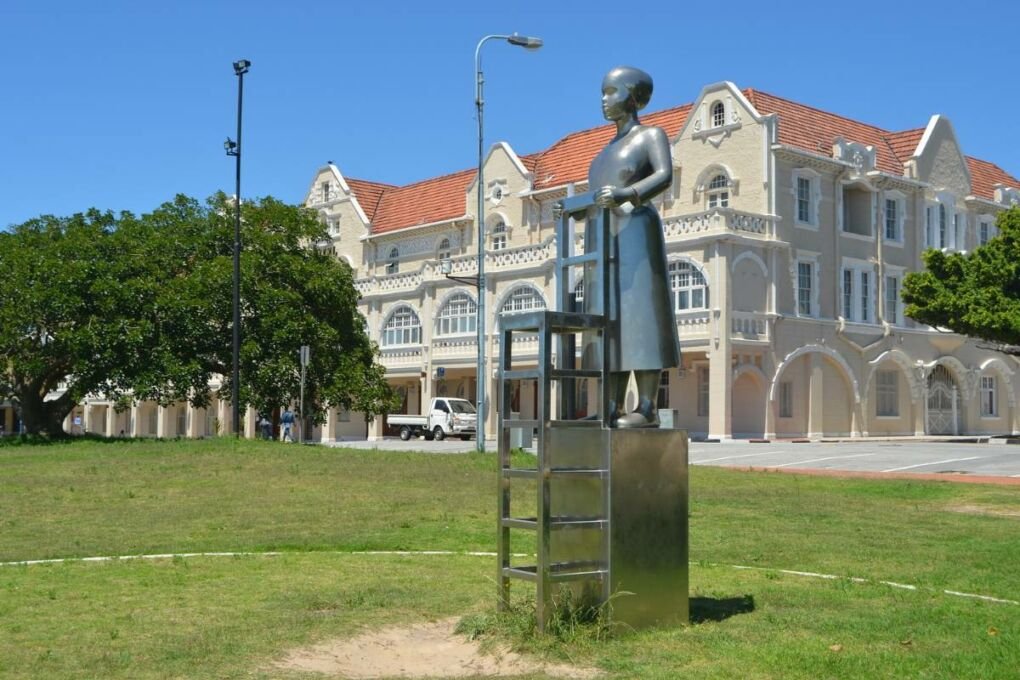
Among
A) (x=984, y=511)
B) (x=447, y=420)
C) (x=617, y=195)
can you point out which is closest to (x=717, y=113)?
(x=447, y=420)

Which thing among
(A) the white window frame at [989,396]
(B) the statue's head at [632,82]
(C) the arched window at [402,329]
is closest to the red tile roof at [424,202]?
(C) the arched window at [402,329]

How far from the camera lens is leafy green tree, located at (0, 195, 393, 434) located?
33.3 meters

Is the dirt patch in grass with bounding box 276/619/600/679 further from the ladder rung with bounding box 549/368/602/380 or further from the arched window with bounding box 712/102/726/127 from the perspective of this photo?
the arched window with bounding box 712/102/726/127

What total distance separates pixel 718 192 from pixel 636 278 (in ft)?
117

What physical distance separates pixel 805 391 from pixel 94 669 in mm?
38331

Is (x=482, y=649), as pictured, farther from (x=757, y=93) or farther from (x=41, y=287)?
(x=757, y=93)

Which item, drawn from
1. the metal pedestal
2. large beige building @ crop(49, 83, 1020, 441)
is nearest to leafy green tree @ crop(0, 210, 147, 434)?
large beige building @ crop(49, 83, 1020, 441)

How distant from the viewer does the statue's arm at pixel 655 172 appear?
27.6 feet

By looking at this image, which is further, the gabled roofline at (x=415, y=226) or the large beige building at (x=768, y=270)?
the gabled roofline at (x=415, y=226)

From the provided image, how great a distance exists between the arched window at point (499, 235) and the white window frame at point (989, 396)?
21383 mm

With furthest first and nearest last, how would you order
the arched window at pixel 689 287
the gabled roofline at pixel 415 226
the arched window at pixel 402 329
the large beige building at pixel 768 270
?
the gabled roofline at pixel 415 226
the arched window at pixel 402 329
the large beige building at pixel 768 270
the arched window at pixel 689 287

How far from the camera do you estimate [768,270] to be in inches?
1639

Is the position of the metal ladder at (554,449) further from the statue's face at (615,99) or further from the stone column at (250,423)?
the stone column at (250,423)

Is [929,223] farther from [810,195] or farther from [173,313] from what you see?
[173,313]
